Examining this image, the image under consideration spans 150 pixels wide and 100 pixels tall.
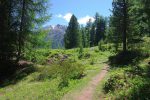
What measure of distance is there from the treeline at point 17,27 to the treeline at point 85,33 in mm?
49778

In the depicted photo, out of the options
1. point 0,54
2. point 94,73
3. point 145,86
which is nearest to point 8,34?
point 0,54

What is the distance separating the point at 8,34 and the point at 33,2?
5.56m

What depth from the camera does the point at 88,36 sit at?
392 feet

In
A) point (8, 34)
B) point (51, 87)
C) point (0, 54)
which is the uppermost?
point (8, 34)

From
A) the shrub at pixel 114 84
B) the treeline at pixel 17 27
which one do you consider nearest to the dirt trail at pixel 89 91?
the shrub at pixel 114 84

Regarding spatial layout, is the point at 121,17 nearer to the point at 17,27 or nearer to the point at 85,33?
the point at 17,27

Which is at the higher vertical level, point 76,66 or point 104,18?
point 104,18

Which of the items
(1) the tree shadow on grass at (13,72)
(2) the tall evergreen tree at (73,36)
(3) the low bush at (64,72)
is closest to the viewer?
→ (3) the low bush at (64,72)

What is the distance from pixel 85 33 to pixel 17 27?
3380 inches

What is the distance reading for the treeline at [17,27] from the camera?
32.6 metres

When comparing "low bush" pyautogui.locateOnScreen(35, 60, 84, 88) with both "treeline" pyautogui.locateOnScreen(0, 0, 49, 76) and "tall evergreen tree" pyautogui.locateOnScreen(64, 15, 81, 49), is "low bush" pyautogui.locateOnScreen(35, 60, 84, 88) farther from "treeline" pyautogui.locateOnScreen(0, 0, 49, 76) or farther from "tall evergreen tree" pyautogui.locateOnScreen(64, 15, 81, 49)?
"tall evergreen tree" pyautogui.locateOnScreen(64, 15, 81, 49)

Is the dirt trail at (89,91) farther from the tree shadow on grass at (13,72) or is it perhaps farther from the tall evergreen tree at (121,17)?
the tall evergreen tree at (121,17)

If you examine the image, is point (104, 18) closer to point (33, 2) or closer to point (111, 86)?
point (33, 2)

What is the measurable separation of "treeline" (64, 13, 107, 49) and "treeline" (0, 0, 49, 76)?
49778 mm
